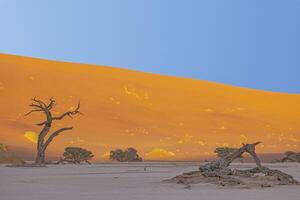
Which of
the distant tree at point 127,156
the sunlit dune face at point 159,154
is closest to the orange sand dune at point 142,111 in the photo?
the sunlit dune face at point 159,154

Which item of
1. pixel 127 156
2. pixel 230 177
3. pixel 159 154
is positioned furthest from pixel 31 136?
pixel 230 177

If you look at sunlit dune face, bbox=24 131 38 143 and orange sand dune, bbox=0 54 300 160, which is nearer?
sunlit dune face, bbox=24 131 38 143

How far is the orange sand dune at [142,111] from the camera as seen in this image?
55.2m

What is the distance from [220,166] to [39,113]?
44.4 metres

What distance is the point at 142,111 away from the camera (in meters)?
68.6

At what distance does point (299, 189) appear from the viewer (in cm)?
1612

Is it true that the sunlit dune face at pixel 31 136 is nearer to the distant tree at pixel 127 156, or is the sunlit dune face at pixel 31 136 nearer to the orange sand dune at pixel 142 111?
the orange sand dune at pixel 142 111

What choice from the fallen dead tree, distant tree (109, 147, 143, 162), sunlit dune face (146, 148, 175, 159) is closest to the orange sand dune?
sunlit dune face (146, 148, 175, 159)

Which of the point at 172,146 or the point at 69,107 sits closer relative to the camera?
the point at 172,146

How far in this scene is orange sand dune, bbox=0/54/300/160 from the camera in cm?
5516

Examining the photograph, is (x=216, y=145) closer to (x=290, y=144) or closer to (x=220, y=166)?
(x=290, y=144)

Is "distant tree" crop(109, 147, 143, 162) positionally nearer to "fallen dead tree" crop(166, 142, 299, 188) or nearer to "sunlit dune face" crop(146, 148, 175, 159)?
"sunlit dune face" crop(146, 148, 175, 159)

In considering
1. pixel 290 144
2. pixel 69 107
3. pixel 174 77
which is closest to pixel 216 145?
pixel 290 144

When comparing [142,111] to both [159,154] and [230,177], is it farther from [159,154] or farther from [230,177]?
[230,177]
